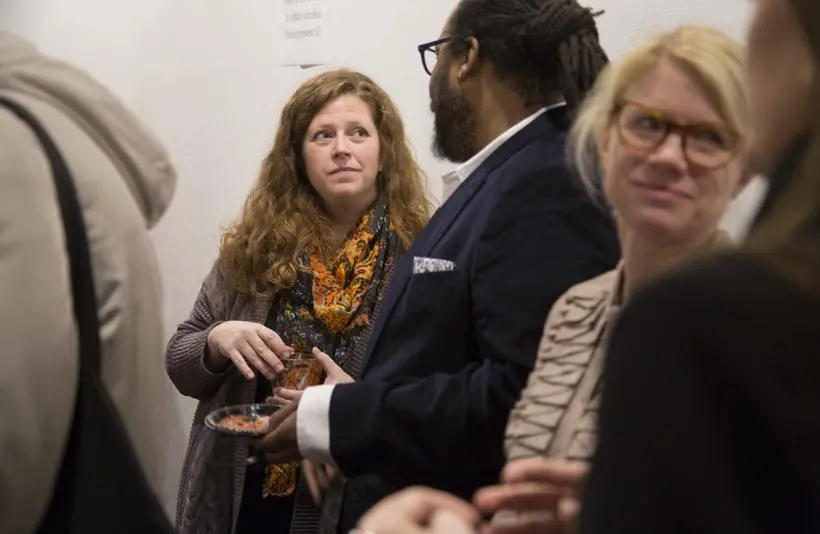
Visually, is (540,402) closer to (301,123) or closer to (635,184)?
(635,184)

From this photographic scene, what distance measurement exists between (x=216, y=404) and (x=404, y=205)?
528 millimetres

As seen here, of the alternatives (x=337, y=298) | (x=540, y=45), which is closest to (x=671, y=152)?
(x=540, y=45)

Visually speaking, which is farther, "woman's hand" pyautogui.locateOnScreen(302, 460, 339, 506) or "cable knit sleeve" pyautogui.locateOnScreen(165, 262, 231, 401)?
"cable knit sleeve" pyautogui.locateOnScreen(165, 262, 231, 401)

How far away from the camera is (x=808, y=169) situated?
1.40ft

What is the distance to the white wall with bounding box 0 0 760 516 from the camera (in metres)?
1.68

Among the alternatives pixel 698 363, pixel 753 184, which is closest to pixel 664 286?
pixel 698 363

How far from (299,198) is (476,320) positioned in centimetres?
83

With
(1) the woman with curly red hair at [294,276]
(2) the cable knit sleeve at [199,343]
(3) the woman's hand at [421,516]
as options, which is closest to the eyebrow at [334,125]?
(1) the woman with curly red hair at [294,276]

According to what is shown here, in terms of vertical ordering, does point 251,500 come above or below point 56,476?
below

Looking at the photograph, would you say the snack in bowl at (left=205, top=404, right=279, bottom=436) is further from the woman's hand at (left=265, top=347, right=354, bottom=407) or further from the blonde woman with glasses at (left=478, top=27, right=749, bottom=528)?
the blonde woman with glasses at (left=478, top=27, right=749, bottom=528)

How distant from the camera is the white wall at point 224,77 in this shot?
66.0 inches

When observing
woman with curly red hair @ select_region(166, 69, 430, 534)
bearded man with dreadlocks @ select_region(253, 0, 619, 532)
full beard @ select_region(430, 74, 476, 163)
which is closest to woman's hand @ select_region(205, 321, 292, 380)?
woman with curly red hair @ select_region(166, 69, 430, 534)

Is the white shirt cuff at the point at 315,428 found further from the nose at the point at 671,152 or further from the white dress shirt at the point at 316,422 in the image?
the nose at the point at 671,152

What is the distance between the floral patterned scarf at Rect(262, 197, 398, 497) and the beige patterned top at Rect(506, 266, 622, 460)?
0.72m
